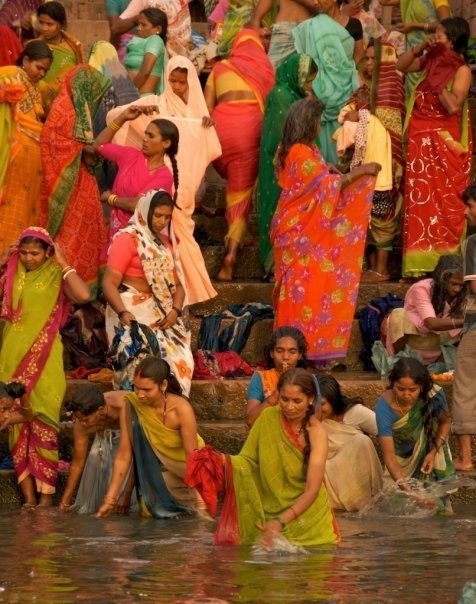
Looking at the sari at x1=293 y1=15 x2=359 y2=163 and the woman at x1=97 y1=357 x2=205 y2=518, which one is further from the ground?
the sari at x1=293 y1=15 x2=359 y2=163

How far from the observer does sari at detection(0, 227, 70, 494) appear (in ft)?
36.3

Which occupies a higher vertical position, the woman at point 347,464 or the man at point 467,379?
the man at point 467,379

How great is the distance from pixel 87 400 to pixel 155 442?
49cm

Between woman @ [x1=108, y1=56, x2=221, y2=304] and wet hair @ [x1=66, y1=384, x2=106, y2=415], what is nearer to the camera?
wet hair @ [x1=66, y1=384, x2=106, y2=415]

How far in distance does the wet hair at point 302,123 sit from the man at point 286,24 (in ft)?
7.27

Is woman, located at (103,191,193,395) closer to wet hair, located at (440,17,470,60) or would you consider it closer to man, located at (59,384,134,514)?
man, located at (59,384,134,514)

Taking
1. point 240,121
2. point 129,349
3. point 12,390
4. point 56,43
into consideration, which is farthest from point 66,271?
point 56,43

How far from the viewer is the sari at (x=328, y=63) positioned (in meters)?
13.9

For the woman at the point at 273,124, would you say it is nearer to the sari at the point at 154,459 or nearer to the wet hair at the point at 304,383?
the sari at the point at 154,459

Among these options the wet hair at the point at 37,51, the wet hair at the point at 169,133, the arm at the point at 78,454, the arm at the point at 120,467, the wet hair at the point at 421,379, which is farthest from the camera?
the wet hair at the point at 37,51

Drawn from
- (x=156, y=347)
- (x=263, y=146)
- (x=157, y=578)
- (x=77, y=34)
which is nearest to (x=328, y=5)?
(x=263, y=146)

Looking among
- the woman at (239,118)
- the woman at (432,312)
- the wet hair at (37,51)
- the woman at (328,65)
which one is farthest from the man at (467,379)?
the wet hair at (37,51)

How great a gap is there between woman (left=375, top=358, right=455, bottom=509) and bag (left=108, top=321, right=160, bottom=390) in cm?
135

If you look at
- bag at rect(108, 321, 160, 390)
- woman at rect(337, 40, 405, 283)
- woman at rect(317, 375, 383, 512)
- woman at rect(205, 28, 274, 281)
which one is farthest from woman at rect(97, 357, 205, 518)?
woman at rect(337, 40, 405, 283)
